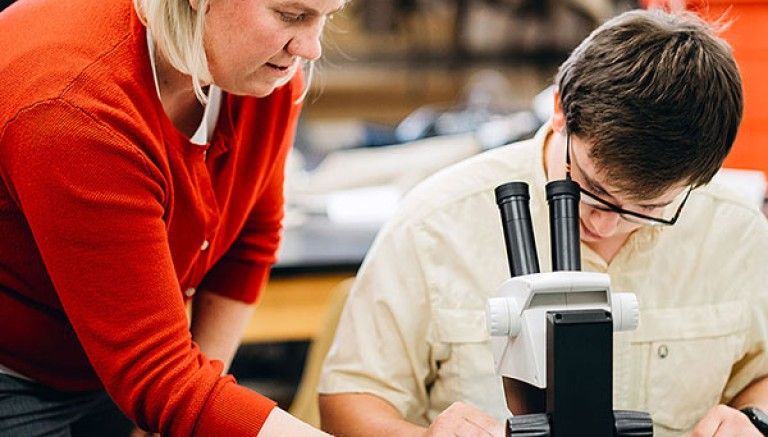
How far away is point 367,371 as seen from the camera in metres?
1.61

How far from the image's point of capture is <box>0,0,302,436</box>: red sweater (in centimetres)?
124

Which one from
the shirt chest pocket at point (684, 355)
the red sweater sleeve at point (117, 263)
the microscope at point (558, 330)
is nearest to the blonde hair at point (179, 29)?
the red sweater sleeve at point (117, 263)

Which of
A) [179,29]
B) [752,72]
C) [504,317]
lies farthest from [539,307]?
[752,72]

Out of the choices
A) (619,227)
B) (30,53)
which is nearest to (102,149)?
(30,53)

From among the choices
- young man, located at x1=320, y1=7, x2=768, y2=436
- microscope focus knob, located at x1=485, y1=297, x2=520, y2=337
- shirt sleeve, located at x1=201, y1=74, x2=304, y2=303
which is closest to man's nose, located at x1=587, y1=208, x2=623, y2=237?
young man, located at x1=320, y1=7, x2=768, y2=436

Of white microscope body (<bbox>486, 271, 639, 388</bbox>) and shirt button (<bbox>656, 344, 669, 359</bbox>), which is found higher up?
white microscope body (<bbox>486, 271, 639, 388</bbox>)

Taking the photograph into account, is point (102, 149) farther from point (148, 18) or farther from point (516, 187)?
point (516, 187)

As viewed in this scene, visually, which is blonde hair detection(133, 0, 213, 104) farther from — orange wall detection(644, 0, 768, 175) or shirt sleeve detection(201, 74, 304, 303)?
orange wall detection(644, 0, 768, 175)

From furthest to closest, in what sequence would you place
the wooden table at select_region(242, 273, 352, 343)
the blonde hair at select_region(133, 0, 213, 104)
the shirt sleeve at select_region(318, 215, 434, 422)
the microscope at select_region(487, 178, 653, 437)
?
the wooden table at select_region(242, 273, 352, 343) < the shirt sleeve at select_region(318, 215, 434, 422) < the blonde hair at select_region(133, 0, 213, 104) < the microscope at select_region(487, 178, 653, 437)

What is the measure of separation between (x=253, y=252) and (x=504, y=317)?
0.73 meters

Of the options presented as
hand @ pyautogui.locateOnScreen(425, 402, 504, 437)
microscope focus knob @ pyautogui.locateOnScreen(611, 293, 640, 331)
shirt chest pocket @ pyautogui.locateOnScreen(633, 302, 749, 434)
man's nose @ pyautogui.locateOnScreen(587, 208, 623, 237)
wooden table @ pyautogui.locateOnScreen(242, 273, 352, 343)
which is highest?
microscope focus knob @ pyautogui.locateOnScreen(611, 293, 640, 331)

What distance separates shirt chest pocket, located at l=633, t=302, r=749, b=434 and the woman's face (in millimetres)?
658

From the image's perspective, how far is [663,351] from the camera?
164 cm

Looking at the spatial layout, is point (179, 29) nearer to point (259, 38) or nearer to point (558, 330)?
point (259, 38)
